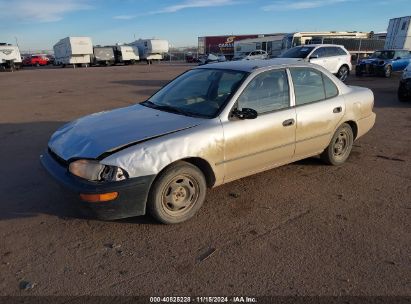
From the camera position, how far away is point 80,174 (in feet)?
11.1

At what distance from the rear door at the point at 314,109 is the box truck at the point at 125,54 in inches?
1753

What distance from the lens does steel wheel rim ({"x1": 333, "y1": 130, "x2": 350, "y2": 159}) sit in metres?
5.42

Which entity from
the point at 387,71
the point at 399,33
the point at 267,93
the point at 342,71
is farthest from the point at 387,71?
the point at 267,93

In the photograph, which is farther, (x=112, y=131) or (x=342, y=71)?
(x=342, y=71)

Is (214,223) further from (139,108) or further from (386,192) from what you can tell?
(386,192)

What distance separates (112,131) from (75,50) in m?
41.6

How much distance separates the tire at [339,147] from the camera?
5318 mm

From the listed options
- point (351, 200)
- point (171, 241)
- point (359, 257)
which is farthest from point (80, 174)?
point (351, 200)

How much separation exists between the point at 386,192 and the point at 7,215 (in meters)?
4.49

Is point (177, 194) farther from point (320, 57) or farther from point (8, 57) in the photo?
point (8, 57)

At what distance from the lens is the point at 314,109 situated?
15.8ft

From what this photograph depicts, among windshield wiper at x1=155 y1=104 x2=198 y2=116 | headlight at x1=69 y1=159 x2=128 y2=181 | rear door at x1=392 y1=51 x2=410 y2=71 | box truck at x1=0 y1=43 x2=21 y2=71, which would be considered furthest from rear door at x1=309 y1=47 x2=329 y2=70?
box truck at x1=0 y1=43 x2=21 y2=71

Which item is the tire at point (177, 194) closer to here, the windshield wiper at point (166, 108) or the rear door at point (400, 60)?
the windshield wiper at point (166, 108)

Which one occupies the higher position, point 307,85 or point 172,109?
point 307,85
